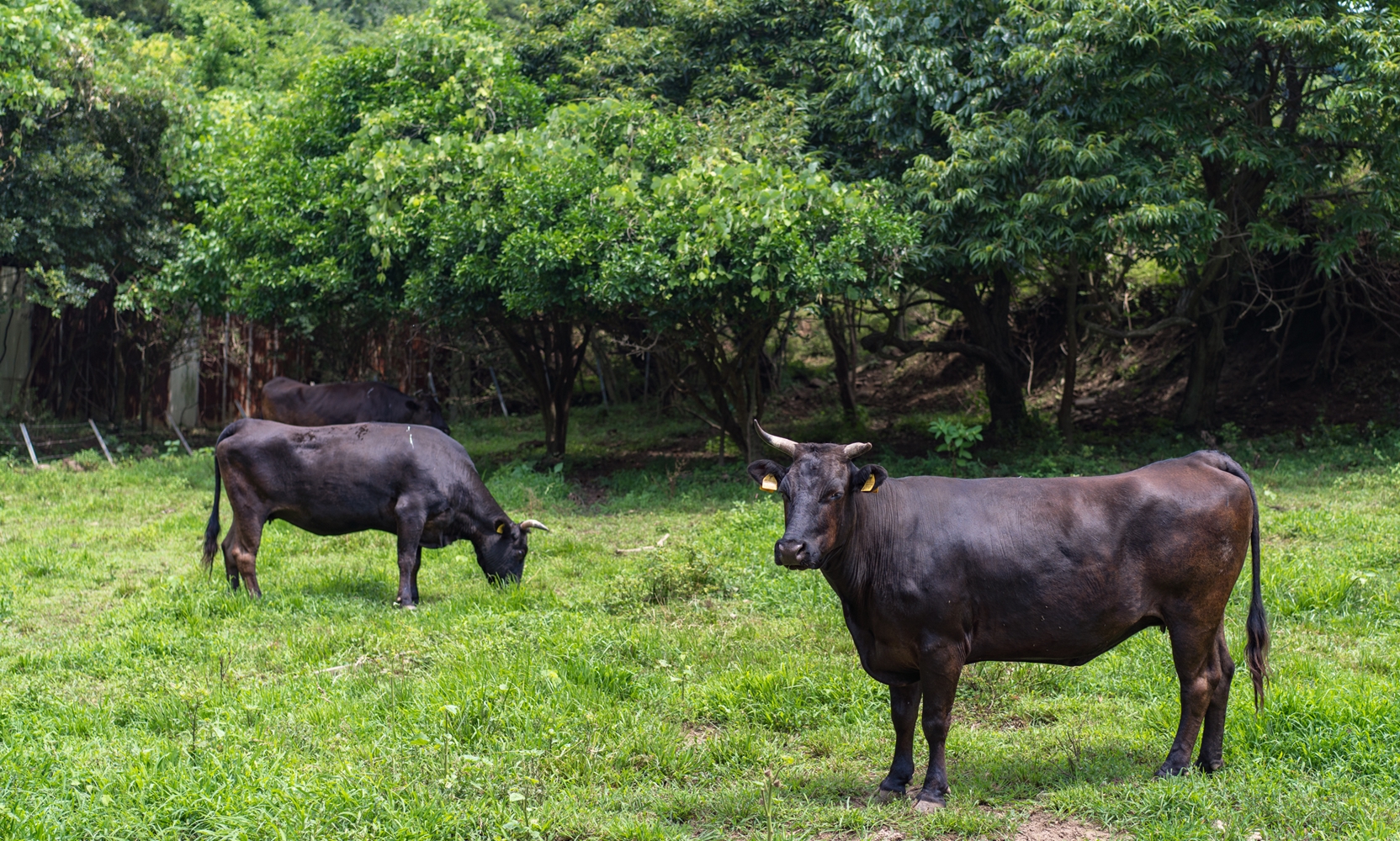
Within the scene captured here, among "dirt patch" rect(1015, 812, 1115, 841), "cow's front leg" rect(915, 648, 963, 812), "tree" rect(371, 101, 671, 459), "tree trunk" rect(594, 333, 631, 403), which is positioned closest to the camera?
"dirt patch" rect(1015, 812, 1115, 841)

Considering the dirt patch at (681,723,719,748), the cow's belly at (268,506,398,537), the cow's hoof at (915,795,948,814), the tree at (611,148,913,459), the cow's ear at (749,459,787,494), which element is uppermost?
the tree at (611,148,913,459)

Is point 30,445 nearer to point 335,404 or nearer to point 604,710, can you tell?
point 335,404

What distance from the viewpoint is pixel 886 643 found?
16.5 ft

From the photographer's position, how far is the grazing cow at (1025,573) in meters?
4.91

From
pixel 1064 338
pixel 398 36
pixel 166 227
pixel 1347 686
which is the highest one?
pixel 398 36

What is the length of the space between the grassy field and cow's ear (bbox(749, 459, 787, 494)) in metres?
1.31

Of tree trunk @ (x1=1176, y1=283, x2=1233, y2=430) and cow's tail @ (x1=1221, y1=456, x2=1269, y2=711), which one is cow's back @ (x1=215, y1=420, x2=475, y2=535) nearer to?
cow's tail @ (x1=1221, y1=456, x2=1269, y2=711)

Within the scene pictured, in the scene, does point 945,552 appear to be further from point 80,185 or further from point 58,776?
point 80,185

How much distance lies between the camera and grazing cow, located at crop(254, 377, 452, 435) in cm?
1592

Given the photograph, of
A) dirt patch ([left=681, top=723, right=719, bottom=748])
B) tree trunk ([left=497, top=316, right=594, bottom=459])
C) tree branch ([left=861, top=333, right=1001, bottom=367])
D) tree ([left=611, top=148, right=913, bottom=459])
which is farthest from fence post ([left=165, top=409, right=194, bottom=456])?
dirt patch ([left=681, top=723, right=719, bottom=748])

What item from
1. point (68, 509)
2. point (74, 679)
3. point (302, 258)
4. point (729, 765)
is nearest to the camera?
point (729, 765)

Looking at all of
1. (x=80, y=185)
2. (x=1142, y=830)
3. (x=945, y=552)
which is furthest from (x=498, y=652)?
(x=80, y=185)

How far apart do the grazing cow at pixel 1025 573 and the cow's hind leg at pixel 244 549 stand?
5.29m

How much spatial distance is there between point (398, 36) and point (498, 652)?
36.1 feet
